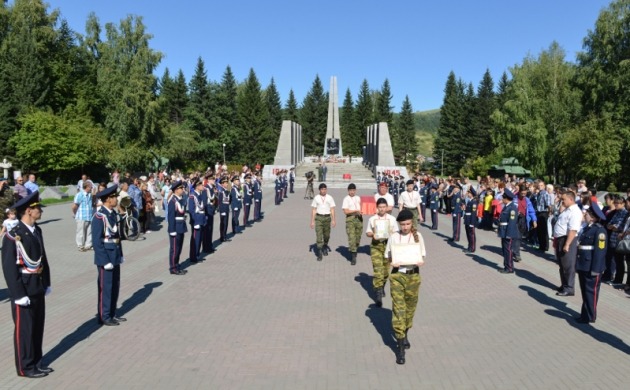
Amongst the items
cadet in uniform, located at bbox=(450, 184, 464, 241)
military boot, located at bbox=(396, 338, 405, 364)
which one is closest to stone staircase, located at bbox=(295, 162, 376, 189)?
cadet in uniform, located at bbox=(450, 184, 464, 241)

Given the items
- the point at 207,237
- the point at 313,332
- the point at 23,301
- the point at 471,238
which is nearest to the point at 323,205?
the point at 207,237

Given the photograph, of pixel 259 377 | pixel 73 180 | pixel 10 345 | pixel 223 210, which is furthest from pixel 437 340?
pixel 73 180

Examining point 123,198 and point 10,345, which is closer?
point 10,345

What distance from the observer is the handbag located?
9.47 m

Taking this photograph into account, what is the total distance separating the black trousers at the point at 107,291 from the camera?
7191 millimetres

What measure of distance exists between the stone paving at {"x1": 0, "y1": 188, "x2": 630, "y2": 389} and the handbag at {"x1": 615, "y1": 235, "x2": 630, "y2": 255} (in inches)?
31.3

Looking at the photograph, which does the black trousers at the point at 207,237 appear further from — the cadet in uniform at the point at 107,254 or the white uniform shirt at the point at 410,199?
the cadet in uniform at the point at 107,254

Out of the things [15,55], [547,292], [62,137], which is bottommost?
[547,292]

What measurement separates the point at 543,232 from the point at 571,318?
659cm

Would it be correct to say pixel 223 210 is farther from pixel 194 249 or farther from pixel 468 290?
pixel 468 290

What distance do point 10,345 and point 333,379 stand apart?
4111 mm

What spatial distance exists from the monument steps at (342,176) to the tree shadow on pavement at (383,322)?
3710 centimetres

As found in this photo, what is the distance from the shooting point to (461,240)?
52.5 ft

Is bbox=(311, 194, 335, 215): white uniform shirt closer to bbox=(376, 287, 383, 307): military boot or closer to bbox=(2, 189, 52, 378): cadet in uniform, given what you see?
bbox=(376, 287, 383, 307): military boot
